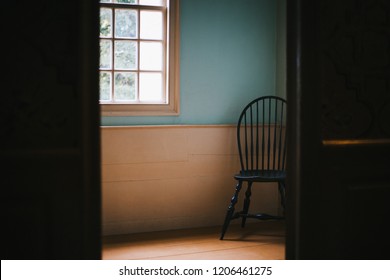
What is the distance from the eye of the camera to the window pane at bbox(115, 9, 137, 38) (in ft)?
14.1

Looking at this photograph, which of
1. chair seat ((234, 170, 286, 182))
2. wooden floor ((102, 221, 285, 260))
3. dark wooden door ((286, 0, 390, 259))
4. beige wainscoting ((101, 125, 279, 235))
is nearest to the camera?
dark wooden door ((286, 0, 390, 259))

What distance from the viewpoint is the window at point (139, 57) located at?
4277mm

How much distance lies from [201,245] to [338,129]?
6.81ft

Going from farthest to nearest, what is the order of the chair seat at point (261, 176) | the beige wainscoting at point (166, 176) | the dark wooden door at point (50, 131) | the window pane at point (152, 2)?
the window pane at point (152, 2) < the beige wainscoting at point (166, 176) < the chair seat at point (261, 176) < the dark wooden door at point (50, 131)

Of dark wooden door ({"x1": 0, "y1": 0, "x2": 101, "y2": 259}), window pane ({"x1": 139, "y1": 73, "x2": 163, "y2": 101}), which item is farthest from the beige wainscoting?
dark wooden door ({"x1": 0, "y1": 0, "x2": 101, "y2": 259})

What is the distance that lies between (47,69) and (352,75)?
1.21 metres

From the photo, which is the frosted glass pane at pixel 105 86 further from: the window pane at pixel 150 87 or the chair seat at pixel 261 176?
the chair seat at pixel 261 176

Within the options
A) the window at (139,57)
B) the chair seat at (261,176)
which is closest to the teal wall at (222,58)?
the window at (139,57)

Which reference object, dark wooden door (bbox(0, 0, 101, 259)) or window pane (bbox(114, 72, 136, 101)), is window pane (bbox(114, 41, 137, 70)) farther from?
dark wooden door (bbox(0, 0, 101, 259))

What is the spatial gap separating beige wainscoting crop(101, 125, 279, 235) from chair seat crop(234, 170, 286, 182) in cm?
39

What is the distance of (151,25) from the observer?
438 cm

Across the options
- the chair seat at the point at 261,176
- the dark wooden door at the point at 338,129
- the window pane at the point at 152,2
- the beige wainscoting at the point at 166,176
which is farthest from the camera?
the window pane at the point at 152,2

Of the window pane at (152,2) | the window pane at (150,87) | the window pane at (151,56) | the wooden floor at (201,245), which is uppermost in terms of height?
the window pane at (152,2)

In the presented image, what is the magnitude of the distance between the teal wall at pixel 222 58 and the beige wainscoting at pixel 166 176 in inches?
5.4
